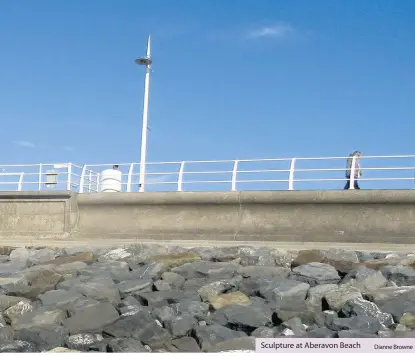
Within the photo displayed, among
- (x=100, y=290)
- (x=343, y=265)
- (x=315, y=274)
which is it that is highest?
(x=343, y=265)

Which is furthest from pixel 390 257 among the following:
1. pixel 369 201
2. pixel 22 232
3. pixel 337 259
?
pixel 22 232

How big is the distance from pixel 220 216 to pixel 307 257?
128 inches

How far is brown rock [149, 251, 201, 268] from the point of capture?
1131 cm

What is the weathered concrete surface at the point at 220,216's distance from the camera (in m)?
12.8

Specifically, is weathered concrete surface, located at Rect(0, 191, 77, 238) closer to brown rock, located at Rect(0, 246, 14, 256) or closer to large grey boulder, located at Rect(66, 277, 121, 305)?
brown rock, located at Rect(0, 246, 14, 256)

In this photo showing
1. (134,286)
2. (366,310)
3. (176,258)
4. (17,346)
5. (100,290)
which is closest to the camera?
(17,346)

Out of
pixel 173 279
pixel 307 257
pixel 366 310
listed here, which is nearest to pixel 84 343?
pixel 173 279

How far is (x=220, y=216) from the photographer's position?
13945 mm

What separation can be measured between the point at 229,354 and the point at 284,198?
665 centimetres

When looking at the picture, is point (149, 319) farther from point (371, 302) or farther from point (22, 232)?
point (22, 232)

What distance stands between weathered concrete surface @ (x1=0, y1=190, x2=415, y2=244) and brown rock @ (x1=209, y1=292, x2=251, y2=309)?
4169 mm

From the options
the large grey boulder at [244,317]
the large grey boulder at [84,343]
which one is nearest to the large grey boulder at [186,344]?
the large grey boulder at [244,317]

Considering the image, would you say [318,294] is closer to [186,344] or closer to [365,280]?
[365,280]

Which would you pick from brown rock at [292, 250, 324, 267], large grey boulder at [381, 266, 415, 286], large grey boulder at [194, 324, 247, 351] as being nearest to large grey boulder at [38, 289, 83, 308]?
large grey boulder at [194, 324, 247, 351]
